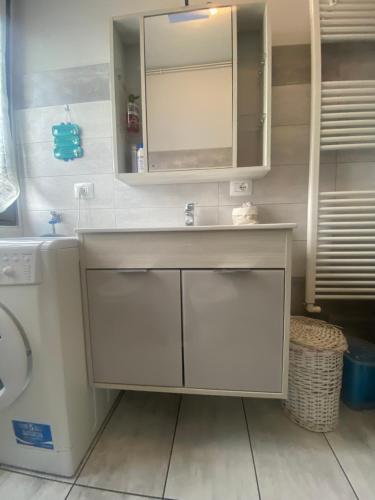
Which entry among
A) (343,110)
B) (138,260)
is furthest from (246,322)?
(343,110)

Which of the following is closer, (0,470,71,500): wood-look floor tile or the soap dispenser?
(0,470,71,500): wood-look floor tile

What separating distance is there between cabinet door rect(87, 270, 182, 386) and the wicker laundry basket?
510 mm

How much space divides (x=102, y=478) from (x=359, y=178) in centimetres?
171

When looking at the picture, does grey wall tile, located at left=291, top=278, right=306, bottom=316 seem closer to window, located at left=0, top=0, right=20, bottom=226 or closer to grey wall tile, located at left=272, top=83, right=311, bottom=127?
grey wall tile, located at left=272, top=83, right=311, bottom=127

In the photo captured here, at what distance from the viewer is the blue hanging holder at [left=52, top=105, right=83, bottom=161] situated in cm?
133

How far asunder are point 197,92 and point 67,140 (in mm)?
772

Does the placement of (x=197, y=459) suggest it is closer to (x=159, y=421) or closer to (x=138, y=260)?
(x=159, y=421)

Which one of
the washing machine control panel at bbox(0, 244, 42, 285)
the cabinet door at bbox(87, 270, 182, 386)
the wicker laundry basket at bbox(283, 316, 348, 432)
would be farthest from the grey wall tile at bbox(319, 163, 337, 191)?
the washing machine control panel at bbox(0, 244, 42, 285)

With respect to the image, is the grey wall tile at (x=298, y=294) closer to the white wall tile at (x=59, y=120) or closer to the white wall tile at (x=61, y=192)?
the white wall tile at (x=61, y=192)

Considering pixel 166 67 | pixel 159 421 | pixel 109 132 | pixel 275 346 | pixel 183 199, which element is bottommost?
pixel 159 421

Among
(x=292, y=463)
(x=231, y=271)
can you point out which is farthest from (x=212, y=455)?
(x=231, y=271)

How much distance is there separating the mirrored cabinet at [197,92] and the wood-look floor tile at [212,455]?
45.4 inches

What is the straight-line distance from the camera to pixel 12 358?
768 mm

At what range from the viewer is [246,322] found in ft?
2.86
